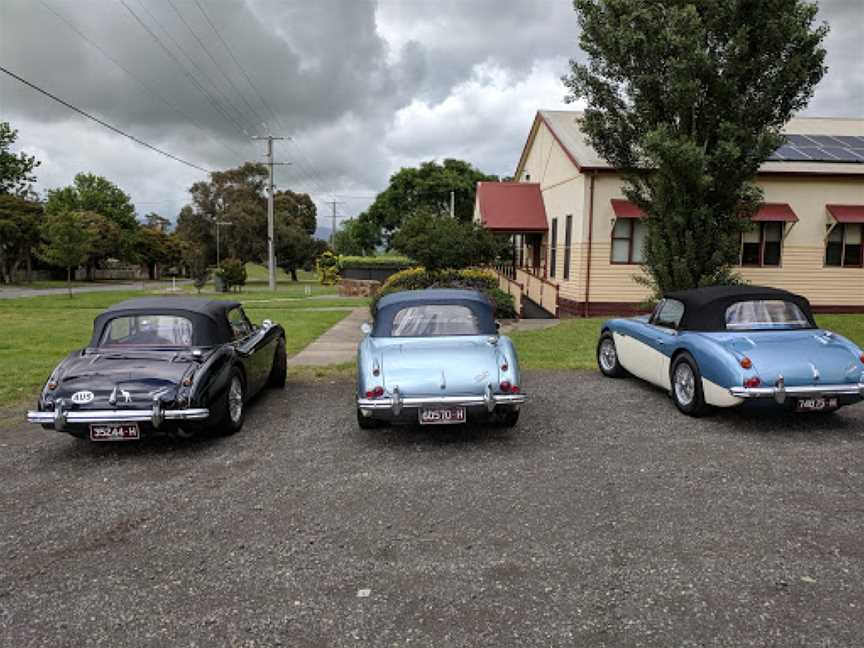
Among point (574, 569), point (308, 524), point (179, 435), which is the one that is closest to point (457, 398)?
point (308, 524)

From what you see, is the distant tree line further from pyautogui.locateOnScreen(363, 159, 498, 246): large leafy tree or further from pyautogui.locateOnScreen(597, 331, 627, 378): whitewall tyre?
pyautogui.locateOnScreen(597, 331, 627, 378): whitewall tyre

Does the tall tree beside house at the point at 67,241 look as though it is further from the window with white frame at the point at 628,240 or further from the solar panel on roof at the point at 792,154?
the solar panel on roof at the point at 792,154

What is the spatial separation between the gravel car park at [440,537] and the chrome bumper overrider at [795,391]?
1.47 feet

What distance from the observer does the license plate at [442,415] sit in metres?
5.51

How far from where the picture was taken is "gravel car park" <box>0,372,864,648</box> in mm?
2945

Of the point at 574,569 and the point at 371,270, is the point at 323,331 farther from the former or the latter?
the point at 371,270

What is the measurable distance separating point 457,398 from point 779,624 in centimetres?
309

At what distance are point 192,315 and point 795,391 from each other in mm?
6184

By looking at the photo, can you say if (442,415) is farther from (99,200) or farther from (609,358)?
(99,200)

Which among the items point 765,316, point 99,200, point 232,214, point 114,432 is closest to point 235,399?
point 114,432

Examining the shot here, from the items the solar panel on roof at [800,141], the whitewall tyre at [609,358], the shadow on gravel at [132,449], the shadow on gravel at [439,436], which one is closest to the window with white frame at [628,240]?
Result: the solar panel on roof at [800,141]

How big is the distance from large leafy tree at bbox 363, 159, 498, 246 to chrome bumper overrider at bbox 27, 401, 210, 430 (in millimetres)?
52106

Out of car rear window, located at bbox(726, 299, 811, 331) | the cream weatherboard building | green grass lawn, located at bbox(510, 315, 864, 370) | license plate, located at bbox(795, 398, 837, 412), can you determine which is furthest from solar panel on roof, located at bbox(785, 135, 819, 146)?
license plate, located at bbox(795, 398, 837, 412)

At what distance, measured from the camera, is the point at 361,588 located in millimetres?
3271
